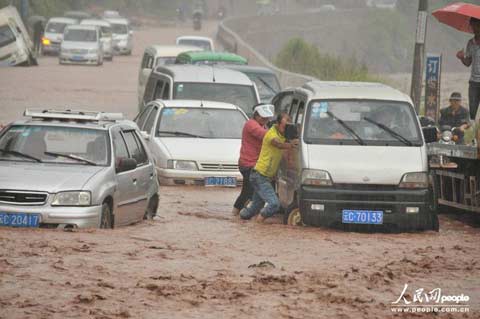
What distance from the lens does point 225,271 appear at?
1220 cm

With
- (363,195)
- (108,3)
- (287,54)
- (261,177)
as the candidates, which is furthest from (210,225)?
(108,3)

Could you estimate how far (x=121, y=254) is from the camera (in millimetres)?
12805

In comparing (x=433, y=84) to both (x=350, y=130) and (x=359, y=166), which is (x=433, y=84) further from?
(x=359, y=166)

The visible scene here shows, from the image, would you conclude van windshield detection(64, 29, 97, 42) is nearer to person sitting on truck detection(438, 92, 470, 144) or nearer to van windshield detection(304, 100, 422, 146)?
person sitting on truck detection(438, 92, 470, 144)

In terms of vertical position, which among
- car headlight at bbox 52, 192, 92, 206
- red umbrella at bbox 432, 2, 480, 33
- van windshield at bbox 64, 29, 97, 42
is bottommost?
van windshield at bbox 64, 29, 97, 42

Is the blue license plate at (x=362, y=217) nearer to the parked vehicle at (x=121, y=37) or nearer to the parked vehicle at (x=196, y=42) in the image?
the parked vehicle at (x=196, y=42)

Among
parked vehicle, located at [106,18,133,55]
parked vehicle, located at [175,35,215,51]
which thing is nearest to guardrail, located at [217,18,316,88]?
parked vehicle, located at [175,35,215,51]

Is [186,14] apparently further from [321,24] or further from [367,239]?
[367,239]

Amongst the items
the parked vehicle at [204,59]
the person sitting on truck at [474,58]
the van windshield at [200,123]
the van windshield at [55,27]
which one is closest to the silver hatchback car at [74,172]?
the person sitting on truck at [474,58]

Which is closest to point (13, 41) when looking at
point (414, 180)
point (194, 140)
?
point (194, 140)

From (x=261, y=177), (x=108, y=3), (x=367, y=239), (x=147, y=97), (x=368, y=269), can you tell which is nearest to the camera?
(x=368, y=269)

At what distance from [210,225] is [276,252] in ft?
9.82

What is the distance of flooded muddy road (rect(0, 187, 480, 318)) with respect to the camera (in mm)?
10273

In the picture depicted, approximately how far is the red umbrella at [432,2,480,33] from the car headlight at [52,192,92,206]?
19.4ft
